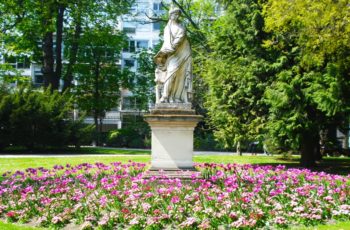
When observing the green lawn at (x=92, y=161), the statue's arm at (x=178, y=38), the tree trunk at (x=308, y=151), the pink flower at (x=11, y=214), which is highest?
the statue's arm at (x=178, y=38)

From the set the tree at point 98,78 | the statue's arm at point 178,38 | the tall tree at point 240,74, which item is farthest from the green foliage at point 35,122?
the statue's arm at point 178,38

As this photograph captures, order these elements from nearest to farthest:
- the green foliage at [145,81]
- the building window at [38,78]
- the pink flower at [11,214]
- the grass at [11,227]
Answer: the grass at [11,227]
the pink flower at [11,214]
the green foliage at [145,81]
the building window at [38,78]

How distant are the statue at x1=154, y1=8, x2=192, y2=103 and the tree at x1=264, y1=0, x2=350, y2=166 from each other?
5.11 meters

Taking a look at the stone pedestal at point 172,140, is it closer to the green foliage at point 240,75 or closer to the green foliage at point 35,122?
the green foliage at point 240,75

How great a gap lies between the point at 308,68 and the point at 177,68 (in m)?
7.35

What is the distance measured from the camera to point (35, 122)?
28094mm

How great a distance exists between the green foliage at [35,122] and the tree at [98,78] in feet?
42.7

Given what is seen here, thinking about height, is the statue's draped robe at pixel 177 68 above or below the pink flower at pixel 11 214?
above

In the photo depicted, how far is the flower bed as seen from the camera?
745 centimetres

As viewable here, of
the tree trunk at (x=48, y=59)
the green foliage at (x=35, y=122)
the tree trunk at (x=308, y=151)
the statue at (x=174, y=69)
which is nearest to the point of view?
the statue at (x=174, y=69)

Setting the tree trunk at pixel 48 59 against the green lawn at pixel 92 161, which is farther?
the tree trunk at pixel 48 59

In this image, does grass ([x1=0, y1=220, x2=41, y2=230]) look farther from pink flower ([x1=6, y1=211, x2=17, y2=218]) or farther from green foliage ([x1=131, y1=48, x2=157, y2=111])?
green foliage ([x1=131, y1=48, x2=157, y2=111])

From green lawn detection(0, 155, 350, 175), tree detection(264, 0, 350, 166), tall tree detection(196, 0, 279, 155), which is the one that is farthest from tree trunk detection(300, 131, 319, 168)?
tall tree detection(196, 0, 279, 155)

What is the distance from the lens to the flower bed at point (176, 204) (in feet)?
24.4
